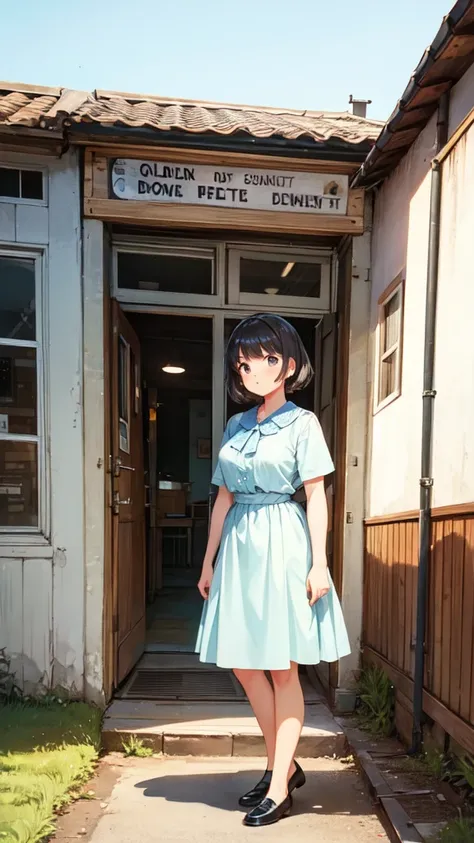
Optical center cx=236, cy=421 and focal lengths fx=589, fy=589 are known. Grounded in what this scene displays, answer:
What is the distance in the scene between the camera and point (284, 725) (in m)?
2.74

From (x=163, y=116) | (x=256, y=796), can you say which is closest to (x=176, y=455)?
(x=163, y=116)

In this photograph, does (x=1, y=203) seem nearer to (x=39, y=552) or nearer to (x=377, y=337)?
(x=39, y=552)

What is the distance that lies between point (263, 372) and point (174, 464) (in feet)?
33.9

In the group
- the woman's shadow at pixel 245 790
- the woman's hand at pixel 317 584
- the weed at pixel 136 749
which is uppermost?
the woman's hand at pixel 317 584

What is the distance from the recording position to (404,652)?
3533mm

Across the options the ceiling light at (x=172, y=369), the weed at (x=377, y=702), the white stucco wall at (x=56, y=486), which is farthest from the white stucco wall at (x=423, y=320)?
the ceiling light at (x=172, y=369)

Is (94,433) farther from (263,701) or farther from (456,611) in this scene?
(456,611)

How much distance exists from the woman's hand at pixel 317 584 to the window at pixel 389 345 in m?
1.56

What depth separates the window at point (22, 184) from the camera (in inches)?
159

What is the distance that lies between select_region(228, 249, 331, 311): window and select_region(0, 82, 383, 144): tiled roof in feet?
3.03

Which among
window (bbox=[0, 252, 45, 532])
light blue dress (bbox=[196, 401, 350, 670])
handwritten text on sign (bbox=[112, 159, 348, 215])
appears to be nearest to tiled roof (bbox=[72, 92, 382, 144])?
handwritten text on sign (bbox=[112, 159, 348, 215])

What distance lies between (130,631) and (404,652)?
2171 millimetres

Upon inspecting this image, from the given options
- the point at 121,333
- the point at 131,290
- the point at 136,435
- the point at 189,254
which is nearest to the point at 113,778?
the point at 136,435

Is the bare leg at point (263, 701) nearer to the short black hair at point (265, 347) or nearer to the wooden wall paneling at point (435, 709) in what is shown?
the wooden wall paneling at point (435, 709)
